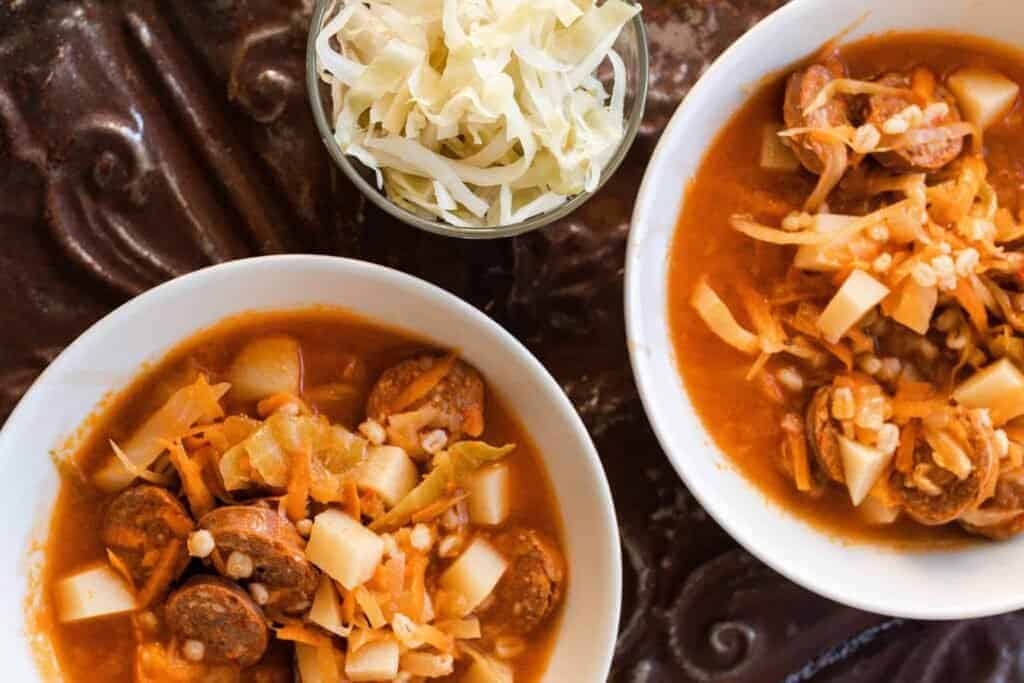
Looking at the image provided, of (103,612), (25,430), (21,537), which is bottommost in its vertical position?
(103,612)

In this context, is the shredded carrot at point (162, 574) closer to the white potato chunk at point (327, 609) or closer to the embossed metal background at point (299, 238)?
the white potato chunk at point (327, 609)

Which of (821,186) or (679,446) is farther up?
(821,186)

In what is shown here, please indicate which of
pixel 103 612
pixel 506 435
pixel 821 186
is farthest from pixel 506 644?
pixel 821 186

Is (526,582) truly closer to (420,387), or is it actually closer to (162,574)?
(420,387)

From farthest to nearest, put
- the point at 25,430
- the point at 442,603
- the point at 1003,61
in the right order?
the point at 1003,61 < the point at 442,603 < the point at 25,430

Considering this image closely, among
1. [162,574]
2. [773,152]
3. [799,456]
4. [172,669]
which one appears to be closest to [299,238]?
[162,574]

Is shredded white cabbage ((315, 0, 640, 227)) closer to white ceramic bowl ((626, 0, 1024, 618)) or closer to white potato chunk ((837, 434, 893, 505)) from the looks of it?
white ceramic bowl ((626, 0, 1024, 618))

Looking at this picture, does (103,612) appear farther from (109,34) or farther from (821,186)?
(821,186)
